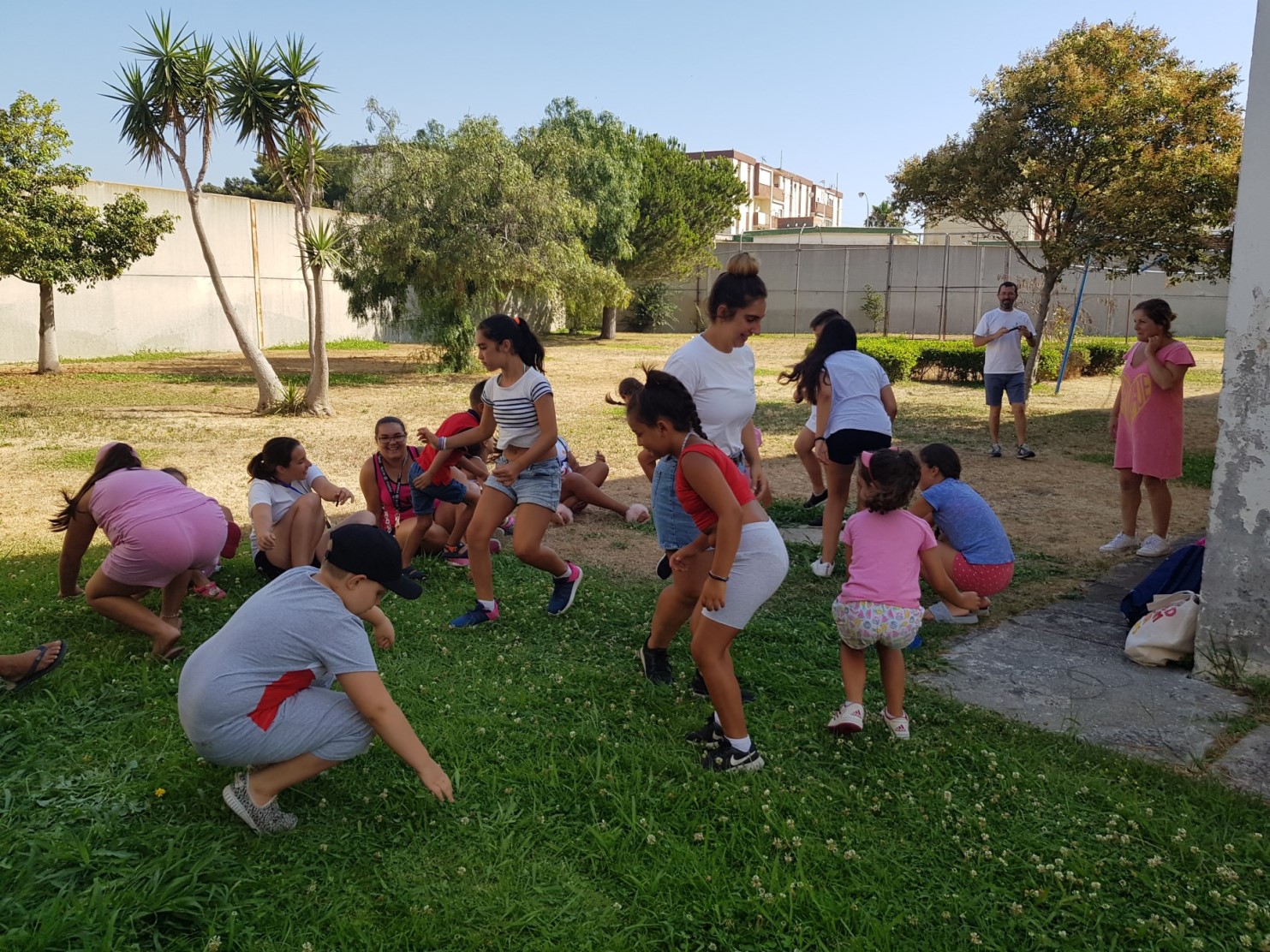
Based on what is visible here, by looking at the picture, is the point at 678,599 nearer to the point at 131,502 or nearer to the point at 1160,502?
the point at 131,502

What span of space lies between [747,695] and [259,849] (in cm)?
215

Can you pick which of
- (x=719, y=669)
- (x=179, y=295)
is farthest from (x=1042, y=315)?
(x=179, y=295)

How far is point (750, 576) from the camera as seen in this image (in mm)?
3523

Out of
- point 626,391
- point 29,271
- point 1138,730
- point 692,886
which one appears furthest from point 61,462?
point 1138,730

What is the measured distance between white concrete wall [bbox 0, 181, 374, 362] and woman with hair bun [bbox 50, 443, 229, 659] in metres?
18.5

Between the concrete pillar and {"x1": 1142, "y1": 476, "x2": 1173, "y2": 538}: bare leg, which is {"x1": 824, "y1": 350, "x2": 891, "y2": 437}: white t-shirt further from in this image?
{"x1": 1142, "y1": 476, "x2": 1173, "y2": 538}: bare leg

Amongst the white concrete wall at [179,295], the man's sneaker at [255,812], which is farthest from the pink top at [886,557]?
the white concrete wall at [179,295]

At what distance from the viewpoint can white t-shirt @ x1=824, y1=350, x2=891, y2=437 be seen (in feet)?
19.5

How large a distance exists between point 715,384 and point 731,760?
1.78 m

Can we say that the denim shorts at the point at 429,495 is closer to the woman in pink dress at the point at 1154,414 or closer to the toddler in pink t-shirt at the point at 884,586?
the toddler in pink t-shirt at the point at 884,586

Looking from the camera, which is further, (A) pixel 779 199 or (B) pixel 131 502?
(A) pixel 779 199

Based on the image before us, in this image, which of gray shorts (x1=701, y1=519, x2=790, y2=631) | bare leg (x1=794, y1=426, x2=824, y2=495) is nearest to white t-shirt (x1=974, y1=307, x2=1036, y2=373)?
bare leg (x1=794, y1=426, x2=824, y2=495)

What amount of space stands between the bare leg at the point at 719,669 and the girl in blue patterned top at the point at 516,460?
1724 millimetres

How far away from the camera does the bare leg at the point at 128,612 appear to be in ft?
15.1
